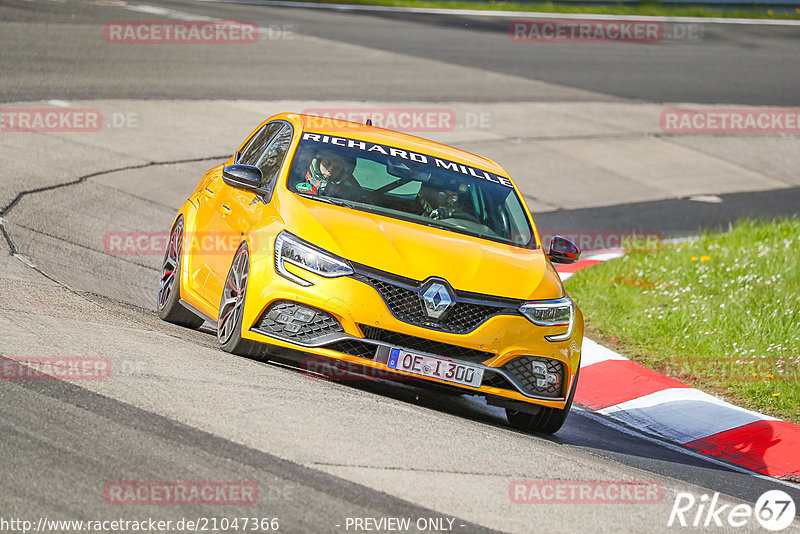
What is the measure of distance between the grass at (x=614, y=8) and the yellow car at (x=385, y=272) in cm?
2402

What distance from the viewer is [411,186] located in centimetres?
779

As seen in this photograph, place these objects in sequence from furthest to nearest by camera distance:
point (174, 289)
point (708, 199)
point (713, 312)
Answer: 1. point (708, 199)
2. point (713, 312)
3. point (174, 289)

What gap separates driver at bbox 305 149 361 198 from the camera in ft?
24.6

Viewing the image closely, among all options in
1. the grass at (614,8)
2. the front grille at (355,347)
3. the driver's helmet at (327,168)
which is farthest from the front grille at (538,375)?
the grass at (614,8)

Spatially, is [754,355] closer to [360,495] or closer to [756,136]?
[360,495]

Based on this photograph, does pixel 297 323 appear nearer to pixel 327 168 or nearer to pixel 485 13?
pixel 327 168

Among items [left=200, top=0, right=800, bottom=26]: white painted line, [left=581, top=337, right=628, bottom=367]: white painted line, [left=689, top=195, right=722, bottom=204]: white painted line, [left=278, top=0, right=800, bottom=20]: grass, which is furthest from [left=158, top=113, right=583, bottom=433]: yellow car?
[left=278, top=0, right=800, bottom=20]: grass

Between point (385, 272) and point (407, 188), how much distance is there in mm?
1354

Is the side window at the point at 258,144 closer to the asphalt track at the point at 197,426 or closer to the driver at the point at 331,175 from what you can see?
the driver at the point at 331,175

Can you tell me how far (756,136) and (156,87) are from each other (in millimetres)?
11895

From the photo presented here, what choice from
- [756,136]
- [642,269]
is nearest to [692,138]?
[756,136]

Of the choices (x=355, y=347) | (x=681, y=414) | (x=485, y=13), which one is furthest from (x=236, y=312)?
(x=485, y=13)

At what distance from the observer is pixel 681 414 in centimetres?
854

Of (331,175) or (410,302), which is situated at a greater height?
(331,175)
